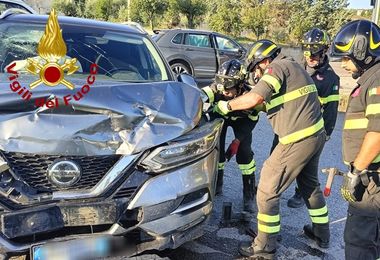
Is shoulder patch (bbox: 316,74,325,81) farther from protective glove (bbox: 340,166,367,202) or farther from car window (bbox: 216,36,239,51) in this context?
car window (bbox: 216,36,239,51)

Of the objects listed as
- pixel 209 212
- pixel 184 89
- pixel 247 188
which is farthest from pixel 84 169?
pixel 247 188

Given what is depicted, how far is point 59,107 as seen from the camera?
8.18 ft

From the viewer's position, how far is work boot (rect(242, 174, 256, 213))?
420 cm

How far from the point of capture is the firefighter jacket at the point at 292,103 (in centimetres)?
318

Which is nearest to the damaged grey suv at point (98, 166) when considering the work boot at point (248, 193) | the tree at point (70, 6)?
the work boot at point (248, 193)

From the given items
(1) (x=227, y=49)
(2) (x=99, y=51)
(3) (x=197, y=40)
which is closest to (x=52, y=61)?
(2) (x=99, y=51)

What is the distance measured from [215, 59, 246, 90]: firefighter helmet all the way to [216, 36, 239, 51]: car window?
9.04m

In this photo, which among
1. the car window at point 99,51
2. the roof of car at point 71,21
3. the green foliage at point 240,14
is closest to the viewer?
the car window at point 99,51

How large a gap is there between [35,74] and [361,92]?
217 cm

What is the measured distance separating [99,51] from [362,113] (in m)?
2.29

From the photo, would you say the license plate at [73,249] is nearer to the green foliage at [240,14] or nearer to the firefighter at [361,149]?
the firefighter at [361,149]

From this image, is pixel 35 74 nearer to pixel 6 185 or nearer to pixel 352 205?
pixel 6 185

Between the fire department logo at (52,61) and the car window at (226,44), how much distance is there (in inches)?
377

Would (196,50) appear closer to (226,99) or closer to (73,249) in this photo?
(226,99)
